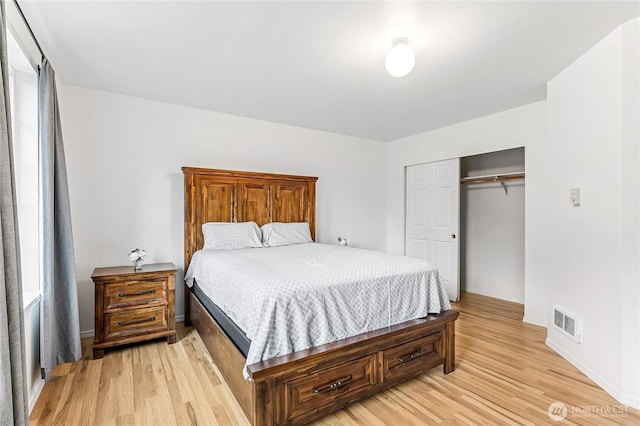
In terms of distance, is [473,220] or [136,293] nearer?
[136,293]

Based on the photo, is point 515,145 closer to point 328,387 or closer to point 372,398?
point 372,398

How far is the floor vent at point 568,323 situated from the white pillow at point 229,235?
294 centimetres

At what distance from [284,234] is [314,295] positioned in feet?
6.49

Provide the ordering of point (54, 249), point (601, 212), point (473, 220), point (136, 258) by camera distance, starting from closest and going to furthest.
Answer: point (601, 212)
point (54, 249)
point (136, 258)
point (473, 220)

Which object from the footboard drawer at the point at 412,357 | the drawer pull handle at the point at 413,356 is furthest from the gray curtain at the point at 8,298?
the drawer pull handle at the point at 413,356

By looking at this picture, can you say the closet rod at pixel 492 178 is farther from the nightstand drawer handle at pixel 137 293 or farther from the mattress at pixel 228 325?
the nightstand drawer handle at pixel 137 293

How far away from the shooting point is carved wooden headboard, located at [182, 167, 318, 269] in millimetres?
3391

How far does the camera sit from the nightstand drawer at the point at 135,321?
262cm

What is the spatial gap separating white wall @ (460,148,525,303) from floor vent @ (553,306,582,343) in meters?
1.45

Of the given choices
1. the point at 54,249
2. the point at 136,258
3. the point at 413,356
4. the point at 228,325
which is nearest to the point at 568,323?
the point at 413,356

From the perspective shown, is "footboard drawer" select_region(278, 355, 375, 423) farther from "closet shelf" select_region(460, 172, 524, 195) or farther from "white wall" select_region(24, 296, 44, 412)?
"closet shelf" select_region(460, 172, 524, 195)

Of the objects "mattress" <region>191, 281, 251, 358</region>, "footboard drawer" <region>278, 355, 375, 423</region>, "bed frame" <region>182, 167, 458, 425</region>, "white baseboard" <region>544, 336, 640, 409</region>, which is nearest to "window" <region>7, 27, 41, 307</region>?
"mattress" <region>191, 281, 251, 358</region>

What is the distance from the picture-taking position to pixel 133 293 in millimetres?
2705

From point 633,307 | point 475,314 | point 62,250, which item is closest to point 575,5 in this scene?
point 633,307
